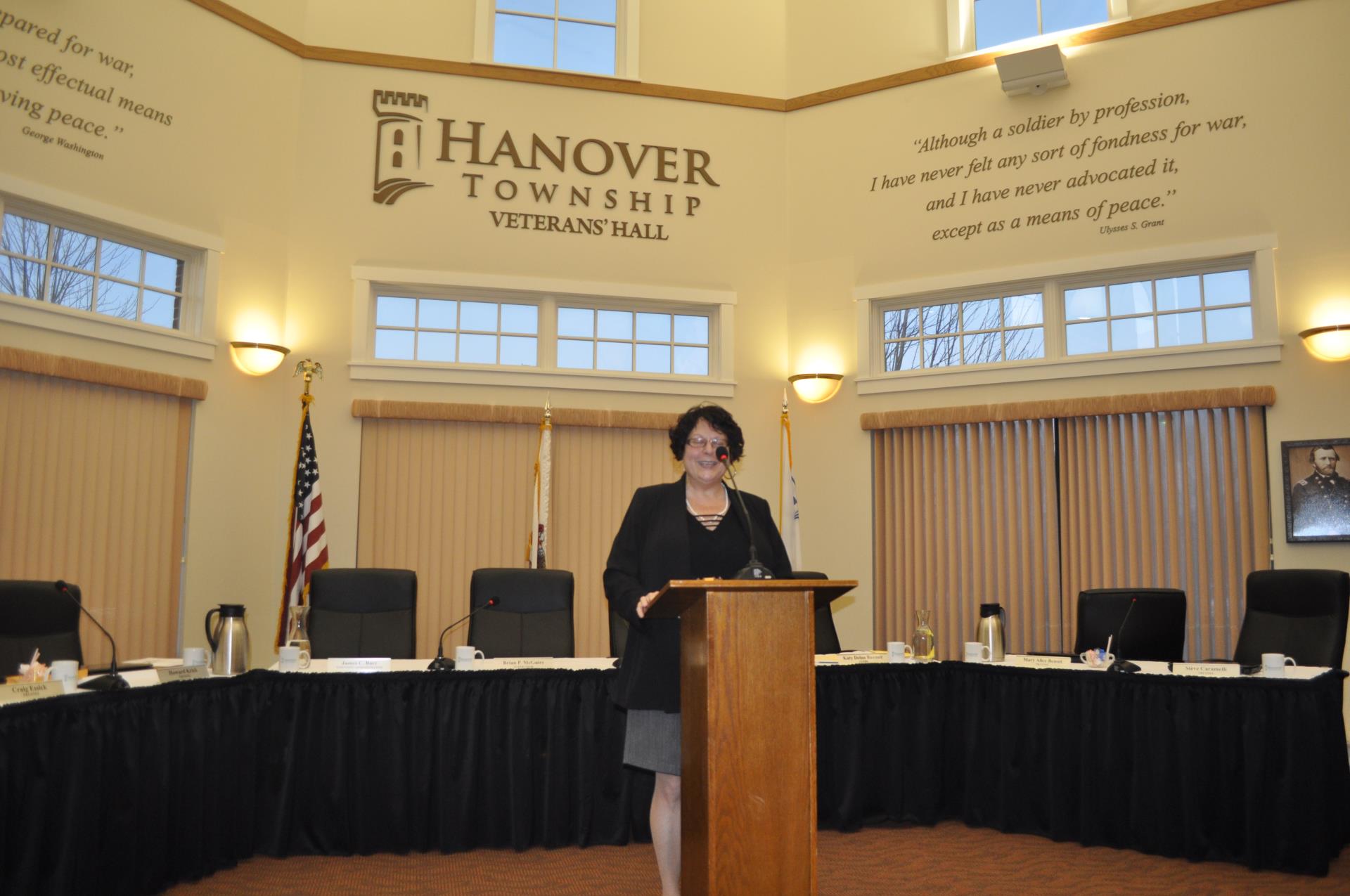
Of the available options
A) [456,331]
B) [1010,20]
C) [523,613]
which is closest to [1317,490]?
[1010,20]

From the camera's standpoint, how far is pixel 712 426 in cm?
283

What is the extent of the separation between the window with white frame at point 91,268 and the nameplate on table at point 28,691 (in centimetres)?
306

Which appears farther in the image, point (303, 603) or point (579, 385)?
point (579, 385)

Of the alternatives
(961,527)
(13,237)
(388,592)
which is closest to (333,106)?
(13,237)

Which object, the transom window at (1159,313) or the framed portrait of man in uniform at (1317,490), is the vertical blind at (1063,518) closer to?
the framed portrait of man in uniform at (1317,490)

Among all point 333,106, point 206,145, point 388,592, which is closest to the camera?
point 388,592

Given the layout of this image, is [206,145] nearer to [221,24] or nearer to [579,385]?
[221,24]

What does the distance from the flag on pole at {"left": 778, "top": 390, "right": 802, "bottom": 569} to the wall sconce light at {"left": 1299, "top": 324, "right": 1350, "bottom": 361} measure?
2966 mm

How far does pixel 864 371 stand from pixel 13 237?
4874 mm

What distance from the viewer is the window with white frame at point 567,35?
7.03m

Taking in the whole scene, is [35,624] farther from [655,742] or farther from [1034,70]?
[1034,70]

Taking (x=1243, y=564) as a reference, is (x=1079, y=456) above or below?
above

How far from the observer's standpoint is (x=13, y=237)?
17.3 feet

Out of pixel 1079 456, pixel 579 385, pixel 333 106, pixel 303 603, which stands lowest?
pixel 303 603
